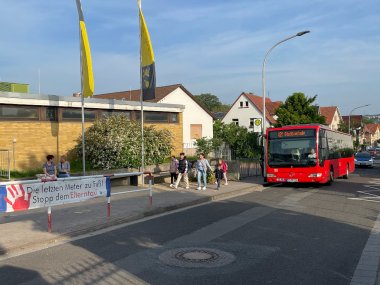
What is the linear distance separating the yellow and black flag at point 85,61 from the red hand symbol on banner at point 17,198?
25.7ft

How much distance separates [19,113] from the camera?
59.7 feet

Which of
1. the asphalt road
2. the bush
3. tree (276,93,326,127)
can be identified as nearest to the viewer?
the asphalt road

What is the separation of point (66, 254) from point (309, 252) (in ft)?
13.9

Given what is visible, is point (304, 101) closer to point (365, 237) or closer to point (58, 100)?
point (58, 100)

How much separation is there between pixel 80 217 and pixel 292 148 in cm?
1201

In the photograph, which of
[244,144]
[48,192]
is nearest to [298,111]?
[244,144]

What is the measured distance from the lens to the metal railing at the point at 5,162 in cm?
→ 1678

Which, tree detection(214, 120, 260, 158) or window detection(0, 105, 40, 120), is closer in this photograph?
window detection(0, 105, 40, 120)

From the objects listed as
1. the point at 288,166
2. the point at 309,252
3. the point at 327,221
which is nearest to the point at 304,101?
the point at 288,166

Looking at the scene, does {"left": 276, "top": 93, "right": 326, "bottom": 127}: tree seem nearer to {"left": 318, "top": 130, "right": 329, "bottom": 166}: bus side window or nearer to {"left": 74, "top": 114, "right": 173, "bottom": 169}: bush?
{"left": 318, "top": 130, "right": 329, "bottom": 166}: bus side window

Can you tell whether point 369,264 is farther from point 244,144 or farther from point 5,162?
point 244,144

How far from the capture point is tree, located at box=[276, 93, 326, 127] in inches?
2056

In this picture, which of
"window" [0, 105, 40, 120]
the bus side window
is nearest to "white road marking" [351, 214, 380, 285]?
the bus side window

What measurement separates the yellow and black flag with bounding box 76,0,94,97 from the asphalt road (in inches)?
269
